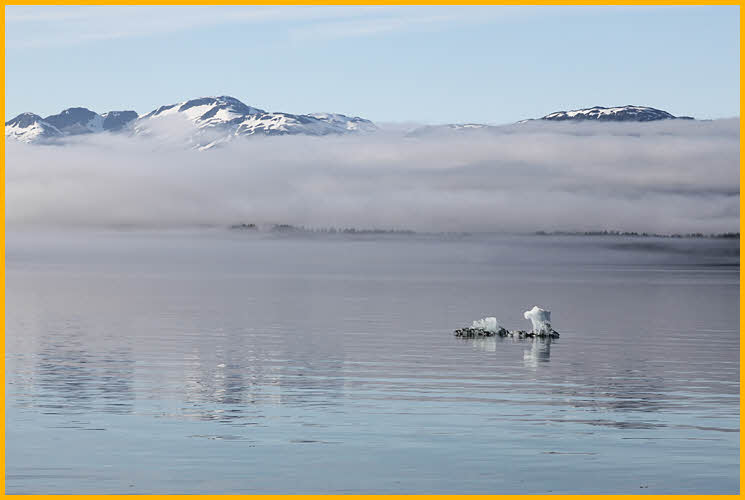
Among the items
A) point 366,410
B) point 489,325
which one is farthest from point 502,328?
point 366,410

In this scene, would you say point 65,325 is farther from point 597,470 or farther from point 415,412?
point 597,470

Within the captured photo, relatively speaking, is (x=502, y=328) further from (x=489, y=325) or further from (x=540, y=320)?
(x=540, y=320)

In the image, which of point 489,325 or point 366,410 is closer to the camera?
point 366,410

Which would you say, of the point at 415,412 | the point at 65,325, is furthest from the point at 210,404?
the point at 65,325

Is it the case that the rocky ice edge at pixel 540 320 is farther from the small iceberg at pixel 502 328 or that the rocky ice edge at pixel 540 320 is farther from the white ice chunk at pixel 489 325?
the white ice chunk at pixel 489 325

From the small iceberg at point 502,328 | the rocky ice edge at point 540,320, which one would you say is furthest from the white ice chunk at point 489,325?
the rocky ice edge at point 540,320

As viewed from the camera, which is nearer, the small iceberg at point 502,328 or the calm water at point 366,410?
the calm water at point 366,410

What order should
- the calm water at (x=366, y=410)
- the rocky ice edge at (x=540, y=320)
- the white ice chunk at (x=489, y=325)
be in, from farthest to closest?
Answer: 1. the rocky ice edge at (x=540, y=320)
2. the white ice chunk at (x=489, y=325)
3. the calm water at (x=366, y=410)

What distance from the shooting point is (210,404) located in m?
41.9

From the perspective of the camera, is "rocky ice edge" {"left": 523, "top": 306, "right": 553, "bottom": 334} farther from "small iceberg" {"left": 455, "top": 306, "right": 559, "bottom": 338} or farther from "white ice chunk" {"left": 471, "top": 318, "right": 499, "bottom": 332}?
"white ice chunk" {"left": 471, "top": 318, "right": 499, "bottom": 332}

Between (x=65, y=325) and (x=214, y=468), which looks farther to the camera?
(x=65, y=325)

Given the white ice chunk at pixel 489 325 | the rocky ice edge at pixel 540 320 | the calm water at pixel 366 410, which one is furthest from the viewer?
the rocky ice edge at pixel 540 320

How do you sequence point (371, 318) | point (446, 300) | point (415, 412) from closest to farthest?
point (415, 412) < point (371, 318) < point (446, 300)

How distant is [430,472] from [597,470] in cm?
407
